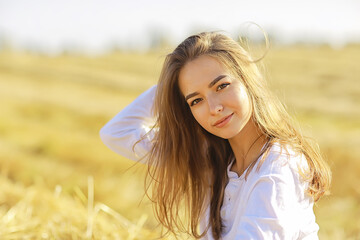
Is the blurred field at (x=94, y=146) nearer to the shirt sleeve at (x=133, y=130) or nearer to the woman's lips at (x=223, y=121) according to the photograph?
the shirt sleeve at (x=133, y=130)

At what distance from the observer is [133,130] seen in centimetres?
186

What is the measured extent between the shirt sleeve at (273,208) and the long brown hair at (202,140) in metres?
0.10

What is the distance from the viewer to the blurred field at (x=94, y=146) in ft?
7.15

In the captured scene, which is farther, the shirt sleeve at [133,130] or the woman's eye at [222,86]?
the shirt sleeve at [133,130]

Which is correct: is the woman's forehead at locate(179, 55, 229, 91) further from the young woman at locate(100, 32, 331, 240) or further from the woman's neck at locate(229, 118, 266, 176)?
the woman's neck at locate(229, 118, 266, 176)

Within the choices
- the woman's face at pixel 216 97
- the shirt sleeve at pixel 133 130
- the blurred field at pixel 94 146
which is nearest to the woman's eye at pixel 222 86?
the woman's face at pixel 216 97

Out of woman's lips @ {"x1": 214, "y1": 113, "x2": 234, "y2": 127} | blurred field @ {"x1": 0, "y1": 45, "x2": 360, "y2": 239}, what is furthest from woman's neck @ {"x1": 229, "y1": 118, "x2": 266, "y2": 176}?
blurred field @ {"x1": 0, "y1": 45, "x2": 360, "y2": 239}

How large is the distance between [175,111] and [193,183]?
26 centimetres

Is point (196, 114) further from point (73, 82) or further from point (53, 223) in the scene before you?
point (73, 82)

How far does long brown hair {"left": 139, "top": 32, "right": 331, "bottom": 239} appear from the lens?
153 cm

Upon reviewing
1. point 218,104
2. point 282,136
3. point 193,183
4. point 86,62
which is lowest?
point 86,62

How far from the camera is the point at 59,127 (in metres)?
7.72

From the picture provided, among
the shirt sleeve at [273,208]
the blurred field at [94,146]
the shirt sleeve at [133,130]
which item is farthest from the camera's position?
the blurred field at [94,146]

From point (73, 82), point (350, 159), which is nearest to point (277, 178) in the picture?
point (350, 159)
